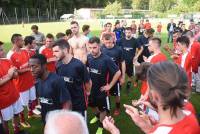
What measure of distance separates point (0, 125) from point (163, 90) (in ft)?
14.0

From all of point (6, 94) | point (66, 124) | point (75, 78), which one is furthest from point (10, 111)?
point (66, 124)

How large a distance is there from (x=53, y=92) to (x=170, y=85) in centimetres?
291

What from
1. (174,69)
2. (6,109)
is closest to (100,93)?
(6,109)

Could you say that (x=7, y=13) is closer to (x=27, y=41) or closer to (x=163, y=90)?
(x=27, y=41)

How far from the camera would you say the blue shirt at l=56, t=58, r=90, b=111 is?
5836 millimetres

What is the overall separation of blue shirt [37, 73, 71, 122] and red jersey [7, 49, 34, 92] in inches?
103

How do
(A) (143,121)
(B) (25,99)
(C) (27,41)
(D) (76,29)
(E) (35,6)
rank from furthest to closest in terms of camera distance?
(E) (35,6), (D) (76,29), (C) (27,41), (B) (25,99), (A) (143,121)

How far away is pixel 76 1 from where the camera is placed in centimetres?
8975

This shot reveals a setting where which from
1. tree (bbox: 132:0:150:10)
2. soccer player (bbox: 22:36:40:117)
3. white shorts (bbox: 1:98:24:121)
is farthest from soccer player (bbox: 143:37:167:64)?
tree (bbox: 132:0:150:10)

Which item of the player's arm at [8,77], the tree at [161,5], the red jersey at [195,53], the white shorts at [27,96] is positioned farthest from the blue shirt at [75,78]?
the tree at [161,5]

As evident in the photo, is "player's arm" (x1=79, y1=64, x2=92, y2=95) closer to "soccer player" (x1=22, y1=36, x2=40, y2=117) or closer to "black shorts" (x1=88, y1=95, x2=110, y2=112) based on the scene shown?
"black shorts" (x1=88, y1=95, x2=110, y2=112)

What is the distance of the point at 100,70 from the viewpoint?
23.5 feet

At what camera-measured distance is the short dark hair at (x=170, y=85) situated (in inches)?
101

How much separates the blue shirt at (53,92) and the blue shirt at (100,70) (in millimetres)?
1973
